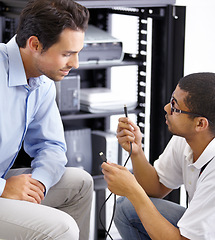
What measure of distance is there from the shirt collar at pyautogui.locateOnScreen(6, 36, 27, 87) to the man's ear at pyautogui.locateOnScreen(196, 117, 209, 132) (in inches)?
25.2

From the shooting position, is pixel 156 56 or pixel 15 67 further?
pixel 156 56

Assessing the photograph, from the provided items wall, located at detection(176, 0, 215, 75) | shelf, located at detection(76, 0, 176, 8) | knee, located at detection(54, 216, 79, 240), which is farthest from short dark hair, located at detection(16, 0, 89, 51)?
wall, located at detection(176, 0, 215, 75)

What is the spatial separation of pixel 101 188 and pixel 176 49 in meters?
0.78

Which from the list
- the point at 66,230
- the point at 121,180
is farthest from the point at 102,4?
the point at 66,230

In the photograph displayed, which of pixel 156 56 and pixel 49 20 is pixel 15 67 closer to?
pixel 49 20

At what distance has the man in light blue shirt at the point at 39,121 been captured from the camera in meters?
1.73

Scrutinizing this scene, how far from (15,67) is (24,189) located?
0.44 metres

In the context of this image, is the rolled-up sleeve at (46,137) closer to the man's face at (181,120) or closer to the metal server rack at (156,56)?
the metal server rack at (156,56)

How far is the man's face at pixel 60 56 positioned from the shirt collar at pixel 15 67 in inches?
2.4

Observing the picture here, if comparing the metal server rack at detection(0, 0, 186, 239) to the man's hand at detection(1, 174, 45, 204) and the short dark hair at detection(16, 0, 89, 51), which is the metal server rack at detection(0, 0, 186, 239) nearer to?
the short dark hair at detection(16, 0, 89, 51)

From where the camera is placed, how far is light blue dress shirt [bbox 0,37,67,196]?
6.12 ft

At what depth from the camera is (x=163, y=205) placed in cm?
204

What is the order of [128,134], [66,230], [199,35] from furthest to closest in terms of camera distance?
[199,35] < [128,134] < [66,230]

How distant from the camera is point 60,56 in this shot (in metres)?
1.85
